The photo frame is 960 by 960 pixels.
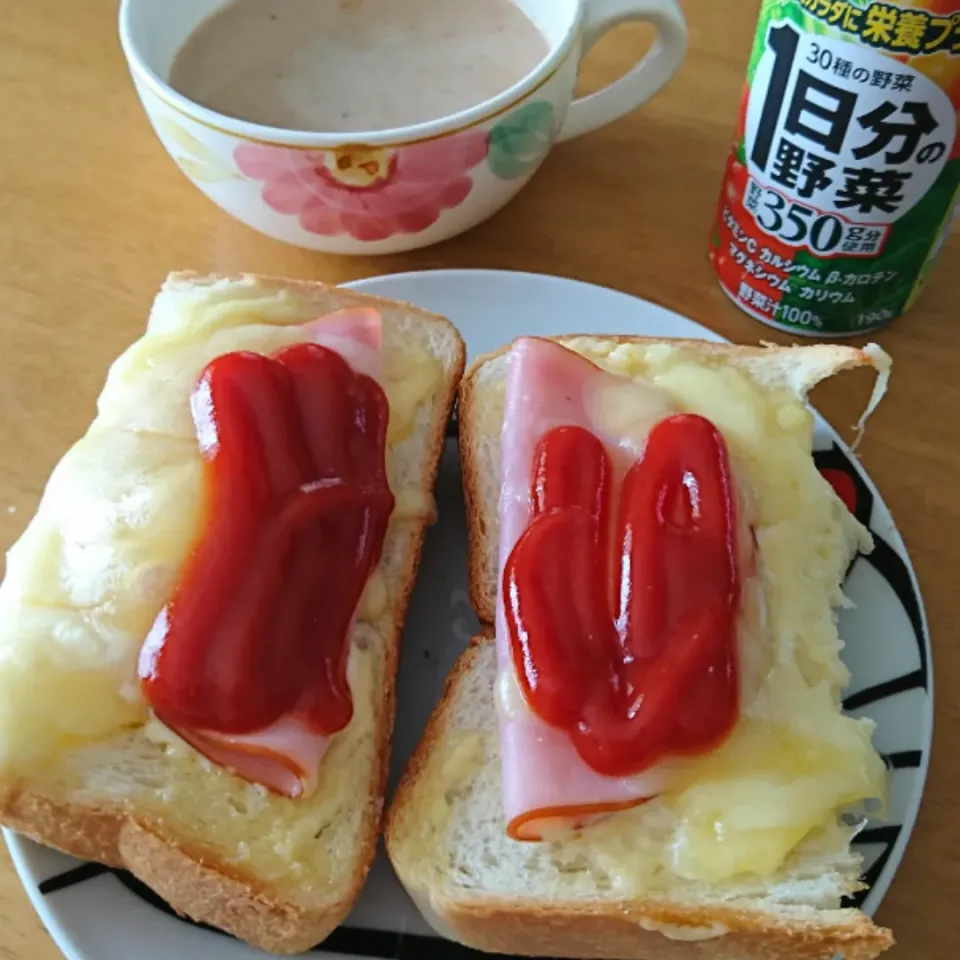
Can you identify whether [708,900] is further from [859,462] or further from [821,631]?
[859,462]

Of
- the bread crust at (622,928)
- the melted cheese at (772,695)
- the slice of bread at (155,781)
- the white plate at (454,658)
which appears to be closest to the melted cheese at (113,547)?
the slice of bread at (155,781)

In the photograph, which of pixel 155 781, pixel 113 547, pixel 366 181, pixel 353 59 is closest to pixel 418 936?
pixel 155 781

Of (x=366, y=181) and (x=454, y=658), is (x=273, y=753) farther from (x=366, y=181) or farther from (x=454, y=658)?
(x=366, y=181)

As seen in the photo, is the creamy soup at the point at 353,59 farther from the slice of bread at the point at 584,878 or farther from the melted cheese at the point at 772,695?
the slice of bread at the point at 584,878

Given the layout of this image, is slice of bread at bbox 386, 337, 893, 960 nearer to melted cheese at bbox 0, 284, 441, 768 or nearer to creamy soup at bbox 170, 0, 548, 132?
melted cheese at bbox 0, 284, 441, 768

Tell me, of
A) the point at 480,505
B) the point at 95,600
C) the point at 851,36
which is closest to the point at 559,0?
the point at 851,36

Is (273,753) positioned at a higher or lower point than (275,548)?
lower
